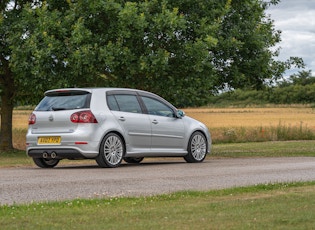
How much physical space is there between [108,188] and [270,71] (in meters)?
15.6

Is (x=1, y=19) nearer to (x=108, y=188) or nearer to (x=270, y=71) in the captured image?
(x=270, y=71)

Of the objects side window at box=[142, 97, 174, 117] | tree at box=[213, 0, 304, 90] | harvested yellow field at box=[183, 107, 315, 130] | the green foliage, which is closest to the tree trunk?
the green foliage

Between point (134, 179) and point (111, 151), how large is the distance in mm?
3019

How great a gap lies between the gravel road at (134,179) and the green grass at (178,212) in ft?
3.29

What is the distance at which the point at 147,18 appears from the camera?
23.1 metres

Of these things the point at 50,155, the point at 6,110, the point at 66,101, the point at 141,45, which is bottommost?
the point at 50,155

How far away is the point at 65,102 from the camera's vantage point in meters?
17.0

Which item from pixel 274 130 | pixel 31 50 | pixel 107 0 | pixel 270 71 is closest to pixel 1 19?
pixel 31 50

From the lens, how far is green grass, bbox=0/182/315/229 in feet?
26.5

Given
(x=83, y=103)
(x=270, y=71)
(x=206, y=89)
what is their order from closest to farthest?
(x=83, y=103), (x=206, y=89), (x=270, y=71)

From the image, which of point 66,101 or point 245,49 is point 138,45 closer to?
point 245,49

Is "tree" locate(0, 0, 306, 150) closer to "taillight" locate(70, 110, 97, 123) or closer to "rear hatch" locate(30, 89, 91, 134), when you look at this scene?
"rear hatch" locate(30, 89, 91, 134)

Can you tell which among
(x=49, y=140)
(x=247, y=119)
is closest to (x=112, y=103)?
(x=49, y=140)

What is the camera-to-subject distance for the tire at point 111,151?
1666cm
